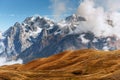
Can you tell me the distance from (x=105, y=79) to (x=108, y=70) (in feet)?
139

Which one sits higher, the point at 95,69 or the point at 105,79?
the point at 95,69

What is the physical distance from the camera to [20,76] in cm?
14825

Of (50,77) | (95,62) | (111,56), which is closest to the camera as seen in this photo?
(50,77)

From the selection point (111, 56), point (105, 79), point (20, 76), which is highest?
point (111, 56)

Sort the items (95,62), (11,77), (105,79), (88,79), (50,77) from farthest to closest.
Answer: (95,62)
(50,77)
(11,77)
(88,79)
(105,79)

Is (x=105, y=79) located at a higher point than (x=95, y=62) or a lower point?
lower

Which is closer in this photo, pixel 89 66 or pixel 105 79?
pixel 105 79

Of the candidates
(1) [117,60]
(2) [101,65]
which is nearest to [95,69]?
(2) [101,65]

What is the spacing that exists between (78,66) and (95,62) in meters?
9.86

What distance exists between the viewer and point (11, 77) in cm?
14488

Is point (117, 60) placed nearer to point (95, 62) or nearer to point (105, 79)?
point (95, 62)

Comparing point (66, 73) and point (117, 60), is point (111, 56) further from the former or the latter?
point (66, 73)

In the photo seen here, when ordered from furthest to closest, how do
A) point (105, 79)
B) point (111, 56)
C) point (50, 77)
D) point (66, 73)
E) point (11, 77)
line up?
point (111, 56), point (66, 73), point (50, 77), point (11, 77), point (105, 79)

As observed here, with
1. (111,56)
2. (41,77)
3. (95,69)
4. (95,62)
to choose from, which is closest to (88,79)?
(41,77)
